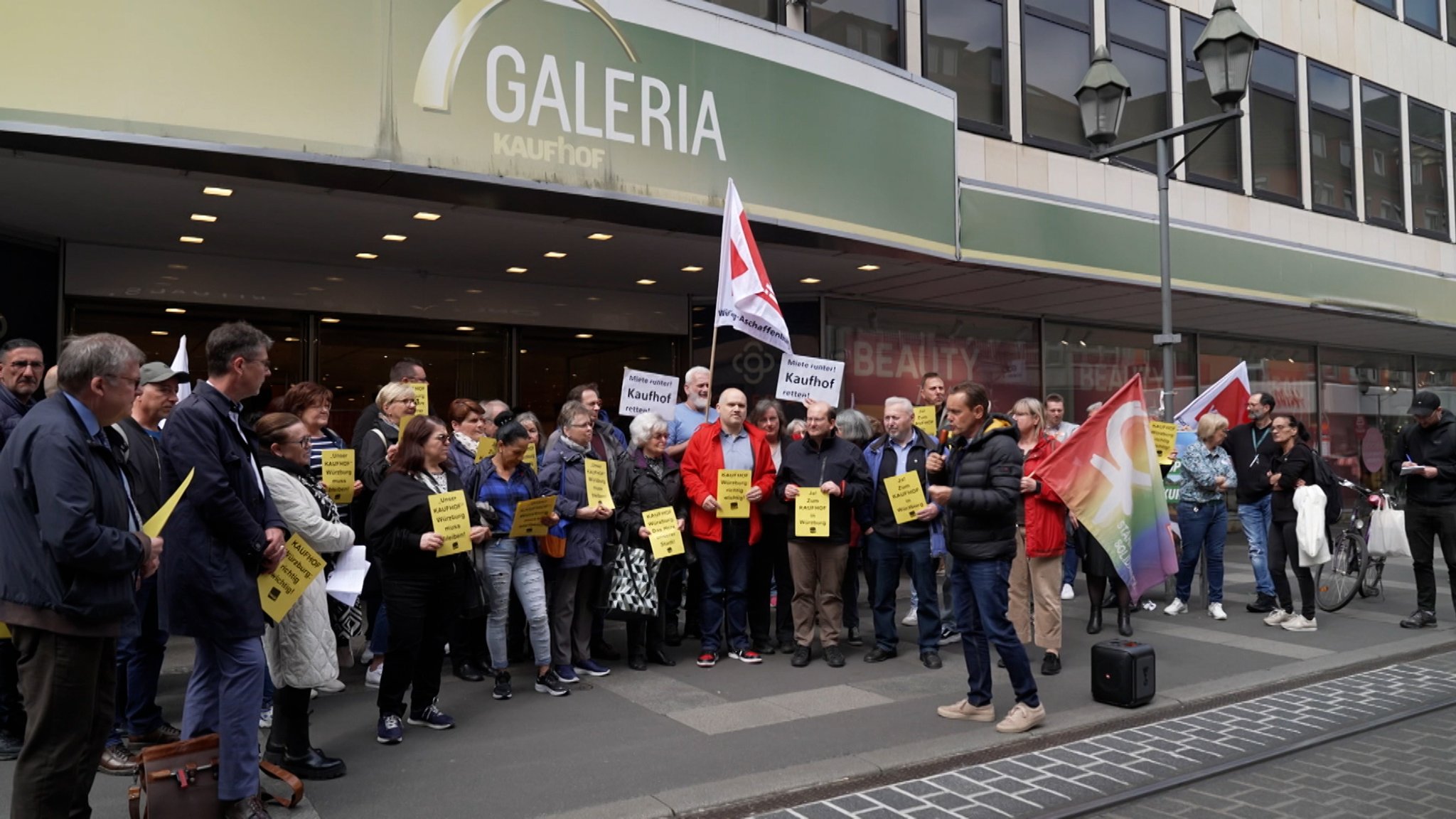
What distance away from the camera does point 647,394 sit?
9.72 m

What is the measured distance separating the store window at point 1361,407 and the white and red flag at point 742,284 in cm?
1782

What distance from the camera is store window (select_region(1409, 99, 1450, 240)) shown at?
2117cm

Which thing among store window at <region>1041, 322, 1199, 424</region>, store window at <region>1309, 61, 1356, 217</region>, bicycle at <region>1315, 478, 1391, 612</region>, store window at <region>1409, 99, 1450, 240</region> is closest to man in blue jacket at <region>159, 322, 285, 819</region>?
bicycle at <region>1315, 478, 1391, 612</region>

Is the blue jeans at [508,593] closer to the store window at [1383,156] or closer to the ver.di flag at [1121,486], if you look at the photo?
the ver.di flag at [1121,486]

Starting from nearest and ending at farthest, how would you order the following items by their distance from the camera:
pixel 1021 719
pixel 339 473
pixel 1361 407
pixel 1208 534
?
pixel 1021 719
pixel 339 473
pixel 1208 534
pixel 1361 407

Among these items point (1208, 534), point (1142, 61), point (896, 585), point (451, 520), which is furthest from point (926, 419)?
point (1142, 61)

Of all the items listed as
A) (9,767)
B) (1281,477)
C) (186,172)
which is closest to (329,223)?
(186,172)

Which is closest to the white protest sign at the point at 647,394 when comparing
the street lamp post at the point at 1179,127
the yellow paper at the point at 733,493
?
the yellow paper at the point at 733,493

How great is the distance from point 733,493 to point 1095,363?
37.7 feet

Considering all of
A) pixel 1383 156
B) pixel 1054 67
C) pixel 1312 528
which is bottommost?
pixel 1312 528

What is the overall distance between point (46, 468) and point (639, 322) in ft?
34.2

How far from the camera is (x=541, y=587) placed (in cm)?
709

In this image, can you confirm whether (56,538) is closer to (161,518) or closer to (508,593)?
(161,518)

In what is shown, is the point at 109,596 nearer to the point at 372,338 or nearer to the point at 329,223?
the point at 329,223
